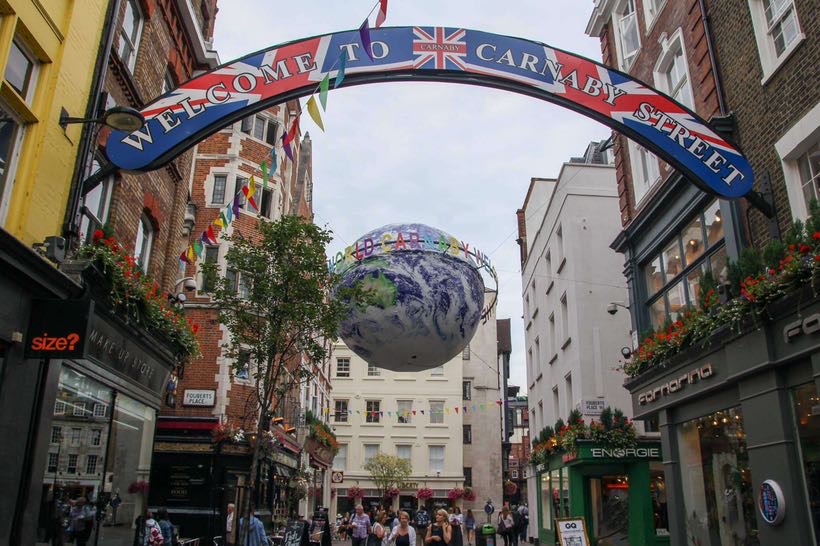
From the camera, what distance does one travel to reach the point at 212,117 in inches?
356

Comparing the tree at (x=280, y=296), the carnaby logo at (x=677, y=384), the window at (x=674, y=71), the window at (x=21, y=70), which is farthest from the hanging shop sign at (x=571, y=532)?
the window at (x=21, y=70)

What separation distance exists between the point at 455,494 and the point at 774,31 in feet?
147

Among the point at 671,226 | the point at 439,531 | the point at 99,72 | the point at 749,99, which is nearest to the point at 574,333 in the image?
the point at 671,226

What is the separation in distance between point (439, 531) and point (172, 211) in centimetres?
910

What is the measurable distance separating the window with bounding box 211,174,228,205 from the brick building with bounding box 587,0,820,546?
1845 centimetres

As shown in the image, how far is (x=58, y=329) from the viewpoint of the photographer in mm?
8078

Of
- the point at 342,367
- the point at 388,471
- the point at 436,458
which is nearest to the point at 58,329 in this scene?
the point at 388,471

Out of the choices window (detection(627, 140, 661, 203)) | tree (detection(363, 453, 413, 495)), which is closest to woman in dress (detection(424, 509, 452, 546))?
window (detection(627, 140, 661, 203))

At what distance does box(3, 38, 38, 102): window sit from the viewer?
26.9ft

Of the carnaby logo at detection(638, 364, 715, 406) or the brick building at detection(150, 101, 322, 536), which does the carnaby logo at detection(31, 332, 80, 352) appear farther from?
the brick building at detection(150, 101, 322, 536)

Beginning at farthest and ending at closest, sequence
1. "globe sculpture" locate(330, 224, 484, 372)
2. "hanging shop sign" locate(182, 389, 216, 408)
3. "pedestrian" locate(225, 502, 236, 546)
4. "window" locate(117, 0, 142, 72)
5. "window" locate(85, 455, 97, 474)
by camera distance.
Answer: "hanging shop sign" locate(182, 389, 216, 408) → "pedestrian" locate(225, 502, 236, 546) → "window" locate(117, 0, 142, 72) → "globe sculpture" locate(330, 224, 484, 372) → "window" locate(85, 455, 97, 474)

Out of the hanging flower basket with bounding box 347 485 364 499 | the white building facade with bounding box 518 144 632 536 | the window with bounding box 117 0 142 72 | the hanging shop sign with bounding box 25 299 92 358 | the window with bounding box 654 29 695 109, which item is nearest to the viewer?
the hanging shop sign with bounding box 25 299 92 358

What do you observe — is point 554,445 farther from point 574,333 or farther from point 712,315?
point 712,315

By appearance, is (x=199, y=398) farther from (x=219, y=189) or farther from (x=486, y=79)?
(x=486, y=79)
